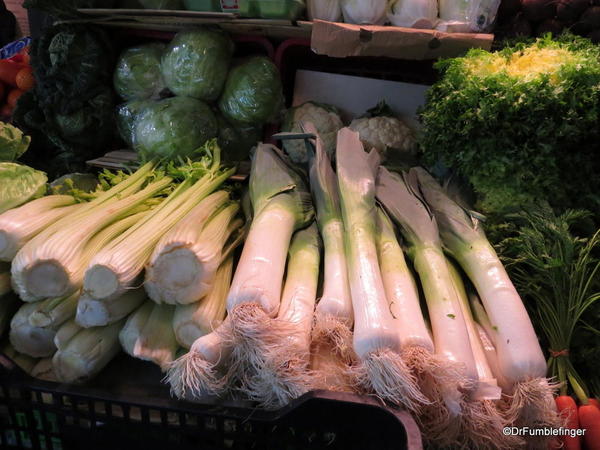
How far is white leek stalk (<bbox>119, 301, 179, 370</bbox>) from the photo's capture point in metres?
1.35

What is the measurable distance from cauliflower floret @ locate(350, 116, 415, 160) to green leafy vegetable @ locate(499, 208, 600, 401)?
0.79 metres

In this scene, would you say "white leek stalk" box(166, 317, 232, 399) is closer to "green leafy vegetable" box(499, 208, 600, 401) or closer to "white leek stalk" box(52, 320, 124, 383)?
"white leek stalk" box(52, 320, 124, 383)

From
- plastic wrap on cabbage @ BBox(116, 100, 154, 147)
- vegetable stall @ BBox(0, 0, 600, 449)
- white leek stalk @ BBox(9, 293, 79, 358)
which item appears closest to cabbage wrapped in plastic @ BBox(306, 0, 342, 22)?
vegetable stall @ BBox(0, 0, 600, 449)

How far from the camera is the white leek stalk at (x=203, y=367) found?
3.84 ft

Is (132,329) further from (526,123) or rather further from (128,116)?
(128,116)

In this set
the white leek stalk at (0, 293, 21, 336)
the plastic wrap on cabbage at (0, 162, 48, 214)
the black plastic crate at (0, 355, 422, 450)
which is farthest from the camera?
the plastic wrap on cabbage at (0, 162, 48, 214)

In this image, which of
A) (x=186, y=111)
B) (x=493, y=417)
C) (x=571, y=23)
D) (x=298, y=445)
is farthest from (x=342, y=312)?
(x=571, y=23)

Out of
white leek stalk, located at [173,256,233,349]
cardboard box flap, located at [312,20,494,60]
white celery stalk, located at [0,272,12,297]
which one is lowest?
white leek stalk, located at [173,256,233,349]

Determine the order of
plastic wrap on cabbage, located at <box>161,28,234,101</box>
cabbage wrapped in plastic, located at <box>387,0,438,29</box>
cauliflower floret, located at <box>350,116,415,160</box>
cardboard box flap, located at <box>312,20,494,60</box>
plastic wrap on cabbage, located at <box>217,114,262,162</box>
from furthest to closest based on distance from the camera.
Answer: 1. plastic wrap on cabbage, located at <box>217,114,262,162</box>
2. plastic wrap on cabbage, located at <box>161,28,234,101</box>
3. cauliflower floret, located at <box>350,116,415,160</box>
4. cabbage wrapped in plastic, located at <box>387,0,438,29</box>
5. cardboard box flap, located at <box>312,20,494,60</box>

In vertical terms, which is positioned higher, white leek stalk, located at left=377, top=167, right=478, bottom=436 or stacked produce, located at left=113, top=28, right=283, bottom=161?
stacked produce, located at left=113, top=28, right=283, bottom=161

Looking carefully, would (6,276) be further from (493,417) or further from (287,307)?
(493,417)

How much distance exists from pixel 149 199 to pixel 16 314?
617mm

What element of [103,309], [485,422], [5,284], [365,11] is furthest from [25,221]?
[365,11]

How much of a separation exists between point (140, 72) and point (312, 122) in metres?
1.11
